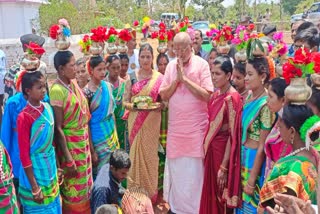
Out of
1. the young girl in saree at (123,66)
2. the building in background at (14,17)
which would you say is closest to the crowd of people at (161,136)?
the young girl in saree at (123,66)

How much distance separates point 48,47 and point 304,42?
460 inches

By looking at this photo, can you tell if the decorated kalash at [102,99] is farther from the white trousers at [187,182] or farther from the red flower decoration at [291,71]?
the red flower decoration at [291,71]

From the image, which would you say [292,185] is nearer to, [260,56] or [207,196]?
[260,56]

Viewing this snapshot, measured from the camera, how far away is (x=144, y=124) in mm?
4715

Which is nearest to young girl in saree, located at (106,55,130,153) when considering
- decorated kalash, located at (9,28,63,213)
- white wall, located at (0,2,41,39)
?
decorated kalash, located at (9,28,63,213)

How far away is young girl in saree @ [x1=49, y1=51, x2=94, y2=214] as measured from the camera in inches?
145

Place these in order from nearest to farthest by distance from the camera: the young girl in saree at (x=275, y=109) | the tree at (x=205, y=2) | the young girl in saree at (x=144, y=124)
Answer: the young girl in saree at (x=275, y=109), the young girl in saree at (x=144, y=124), the tree at (x=205, y=2)

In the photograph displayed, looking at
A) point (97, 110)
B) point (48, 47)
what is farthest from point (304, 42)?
point (48, 47)

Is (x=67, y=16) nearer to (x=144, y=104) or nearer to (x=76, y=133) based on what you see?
(x=144, y=104)

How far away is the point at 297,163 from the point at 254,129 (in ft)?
3.72

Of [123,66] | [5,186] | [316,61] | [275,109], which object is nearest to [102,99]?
[123,66]

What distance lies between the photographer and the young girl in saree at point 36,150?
326cm

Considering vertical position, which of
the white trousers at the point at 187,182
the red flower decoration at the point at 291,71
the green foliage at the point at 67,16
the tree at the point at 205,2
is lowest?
the white trousers at the point at 187,182

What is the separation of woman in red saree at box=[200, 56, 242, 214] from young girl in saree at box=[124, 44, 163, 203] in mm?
885
